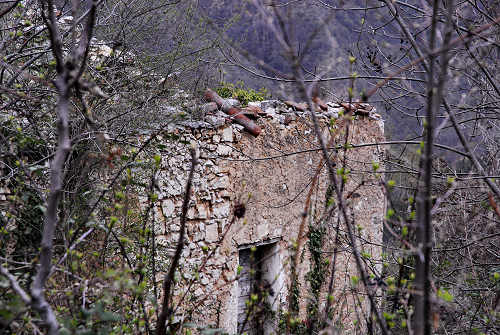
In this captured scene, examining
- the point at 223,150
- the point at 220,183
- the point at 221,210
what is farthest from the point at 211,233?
the point at 223,150

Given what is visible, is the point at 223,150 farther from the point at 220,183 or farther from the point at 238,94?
the point at 238,94

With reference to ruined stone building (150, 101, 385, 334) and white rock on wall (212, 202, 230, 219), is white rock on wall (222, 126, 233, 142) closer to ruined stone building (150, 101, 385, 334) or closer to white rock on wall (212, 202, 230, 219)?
ruined stone building (150, 101, 385, 334)

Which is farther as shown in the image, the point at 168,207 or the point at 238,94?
the point at 238,94

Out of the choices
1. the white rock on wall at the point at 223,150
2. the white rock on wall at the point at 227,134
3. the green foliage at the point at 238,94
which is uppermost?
the green foliage at the point at 238,94

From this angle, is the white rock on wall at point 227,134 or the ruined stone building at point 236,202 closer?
the ruined stone building at point 236,202

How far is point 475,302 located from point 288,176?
2438 millimetres

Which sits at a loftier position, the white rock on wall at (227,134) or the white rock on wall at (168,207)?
the white rock on wall at (227,134)

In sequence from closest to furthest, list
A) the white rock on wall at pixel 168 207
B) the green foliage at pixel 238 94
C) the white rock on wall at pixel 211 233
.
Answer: the white rock on wall at pixel 168 207 < the white rock on wall at pixel 211 233 < the green foliage at pixel 238 94

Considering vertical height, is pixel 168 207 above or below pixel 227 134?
below

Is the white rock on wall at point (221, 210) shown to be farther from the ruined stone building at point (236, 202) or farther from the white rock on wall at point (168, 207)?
the white rock on wall at point (168, 207)

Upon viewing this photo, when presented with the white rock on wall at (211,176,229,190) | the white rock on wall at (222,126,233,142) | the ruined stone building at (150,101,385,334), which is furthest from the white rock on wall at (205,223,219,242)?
the white rock on wall at (222,126,233,142)

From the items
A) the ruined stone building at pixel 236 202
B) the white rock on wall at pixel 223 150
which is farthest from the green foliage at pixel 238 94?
the white rock on wall at pixel 223 150

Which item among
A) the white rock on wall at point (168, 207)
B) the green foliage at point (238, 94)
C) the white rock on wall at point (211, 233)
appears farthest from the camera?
the green foliage at point (238, 94)

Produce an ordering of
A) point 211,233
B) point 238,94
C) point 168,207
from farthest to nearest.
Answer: point 238,94
point 211,233
point 168,207
